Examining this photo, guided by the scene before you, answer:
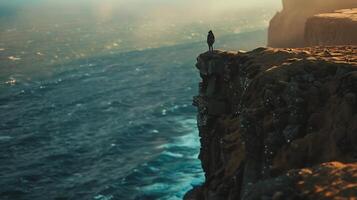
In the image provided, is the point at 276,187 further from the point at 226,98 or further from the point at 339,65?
the point at 226,98

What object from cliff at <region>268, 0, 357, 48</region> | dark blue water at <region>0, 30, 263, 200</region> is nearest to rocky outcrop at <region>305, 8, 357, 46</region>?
dark blue water at <region>0, 30, 263, 200</region>

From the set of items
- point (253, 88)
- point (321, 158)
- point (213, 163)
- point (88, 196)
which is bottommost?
point (88, 196)

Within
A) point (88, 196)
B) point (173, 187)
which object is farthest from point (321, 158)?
point (88, 196)

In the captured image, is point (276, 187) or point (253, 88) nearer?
point (276, 187)

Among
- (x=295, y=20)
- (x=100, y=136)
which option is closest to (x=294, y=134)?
(x=100, y=136)

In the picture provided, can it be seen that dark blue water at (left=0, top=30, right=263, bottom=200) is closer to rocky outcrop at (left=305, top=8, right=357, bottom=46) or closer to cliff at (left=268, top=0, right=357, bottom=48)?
rocky outcrop at (left=305, top=8, right=357, bottom=46)

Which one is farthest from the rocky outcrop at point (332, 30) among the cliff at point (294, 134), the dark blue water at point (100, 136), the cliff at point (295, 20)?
the cliff at point (295, 20)
